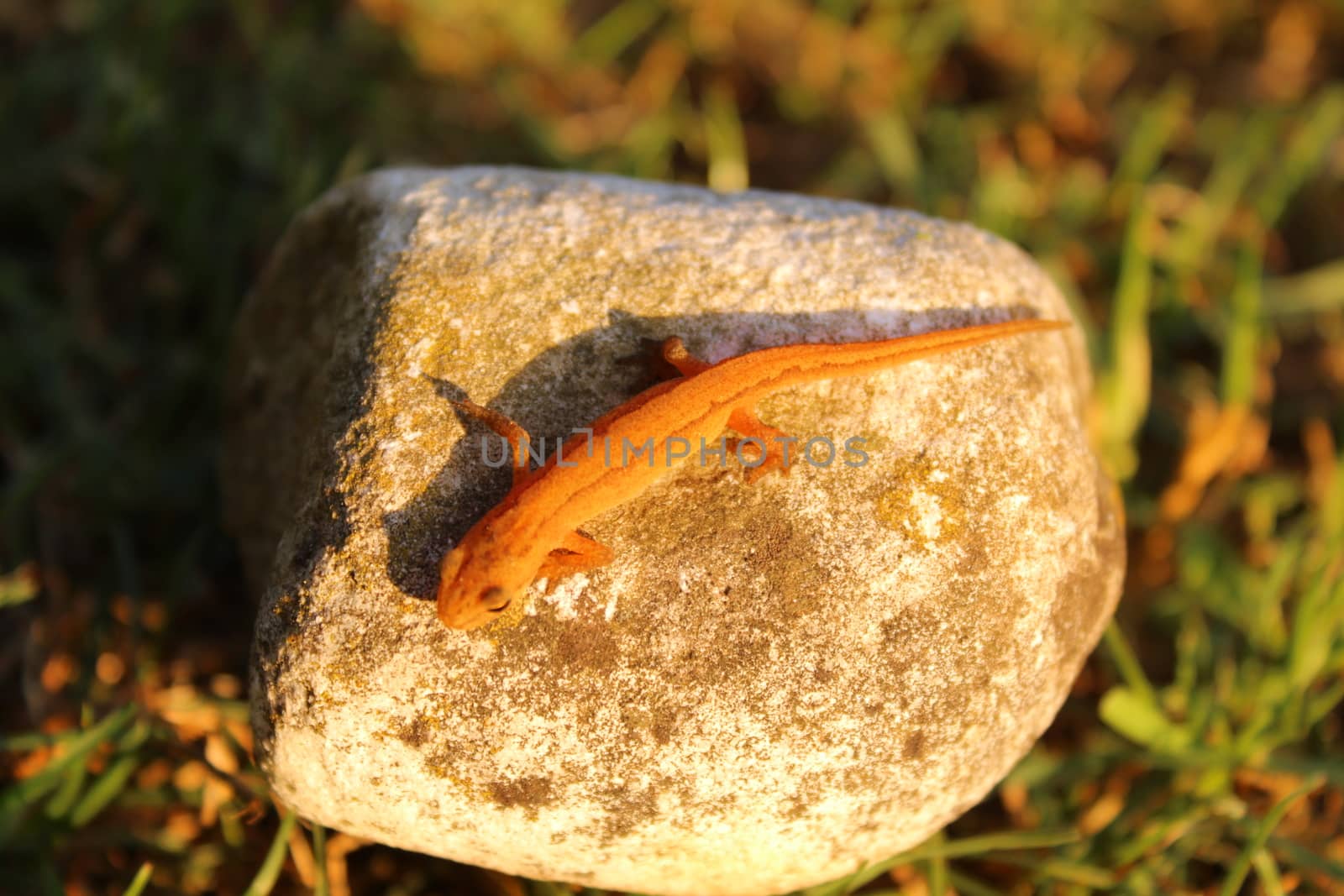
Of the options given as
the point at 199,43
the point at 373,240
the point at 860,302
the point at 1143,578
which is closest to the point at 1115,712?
the point at 1143,578

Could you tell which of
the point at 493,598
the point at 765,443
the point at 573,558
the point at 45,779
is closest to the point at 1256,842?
the point at 765,443

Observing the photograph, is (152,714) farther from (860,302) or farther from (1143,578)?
(1143,578)

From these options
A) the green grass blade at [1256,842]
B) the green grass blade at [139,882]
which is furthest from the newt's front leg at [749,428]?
the green grass blade at [139,882]

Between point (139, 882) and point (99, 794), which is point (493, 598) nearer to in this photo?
point (139, 882)

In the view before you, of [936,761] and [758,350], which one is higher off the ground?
[758,350]

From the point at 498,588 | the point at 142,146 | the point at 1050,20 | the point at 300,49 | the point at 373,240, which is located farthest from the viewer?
the point at 1050,20

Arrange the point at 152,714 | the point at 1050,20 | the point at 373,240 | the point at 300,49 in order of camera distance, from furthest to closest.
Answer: the point at 1050,20 < the point at 300,49 < the point at 152,714 < the point at 373,240

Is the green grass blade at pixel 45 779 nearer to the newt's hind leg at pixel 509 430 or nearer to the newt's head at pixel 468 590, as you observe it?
the newt's head at pixel 468 590
